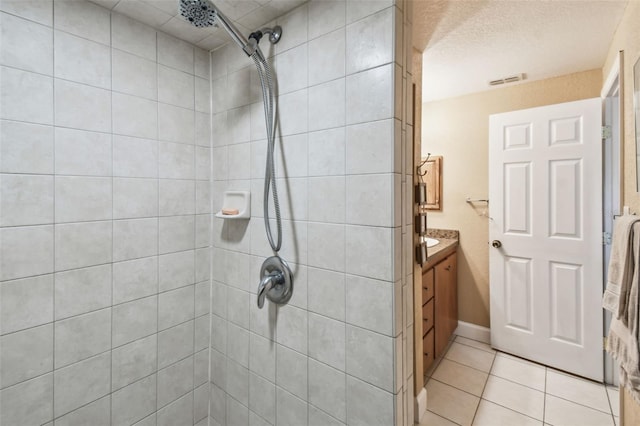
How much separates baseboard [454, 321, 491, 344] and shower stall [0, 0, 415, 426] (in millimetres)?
2085

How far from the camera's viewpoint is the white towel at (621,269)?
43.5 inches

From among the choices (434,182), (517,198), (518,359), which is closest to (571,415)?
(518,359)

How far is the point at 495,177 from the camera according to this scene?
8.18 ft

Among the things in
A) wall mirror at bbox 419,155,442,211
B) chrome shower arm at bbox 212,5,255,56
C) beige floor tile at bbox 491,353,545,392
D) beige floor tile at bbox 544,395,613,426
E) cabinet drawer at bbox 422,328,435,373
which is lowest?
beige floor tile at bbox 544,395,613,426

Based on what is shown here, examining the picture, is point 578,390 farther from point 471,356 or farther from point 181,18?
point 181,18

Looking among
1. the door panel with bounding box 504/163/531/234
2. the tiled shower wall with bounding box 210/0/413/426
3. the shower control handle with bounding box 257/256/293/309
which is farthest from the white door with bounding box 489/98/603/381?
the shower control handle with bounding box 257/256/293/309

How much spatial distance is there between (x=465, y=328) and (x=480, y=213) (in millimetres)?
1148

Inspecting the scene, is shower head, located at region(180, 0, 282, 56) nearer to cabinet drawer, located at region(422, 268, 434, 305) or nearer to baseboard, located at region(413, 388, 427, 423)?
cabinet drawer, located at region(422, 268, 434, 305)

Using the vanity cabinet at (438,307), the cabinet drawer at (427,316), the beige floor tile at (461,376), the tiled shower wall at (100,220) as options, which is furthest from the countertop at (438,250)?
the tiled shower wall at (100,220)

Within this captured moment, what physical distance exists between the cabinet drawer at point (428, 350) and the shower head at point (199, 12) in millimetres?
2232

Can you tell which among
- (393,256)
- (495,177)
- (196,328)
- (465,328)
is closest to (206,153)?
(196,328)

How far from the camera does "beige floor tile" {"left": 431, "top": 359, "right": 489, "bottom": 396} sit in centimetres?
205

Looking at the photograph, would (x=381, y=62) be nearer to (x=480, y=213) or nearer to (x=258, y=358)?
(x=258, y=358)

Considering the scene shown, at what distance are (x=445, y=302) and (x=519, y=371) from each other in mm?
711
